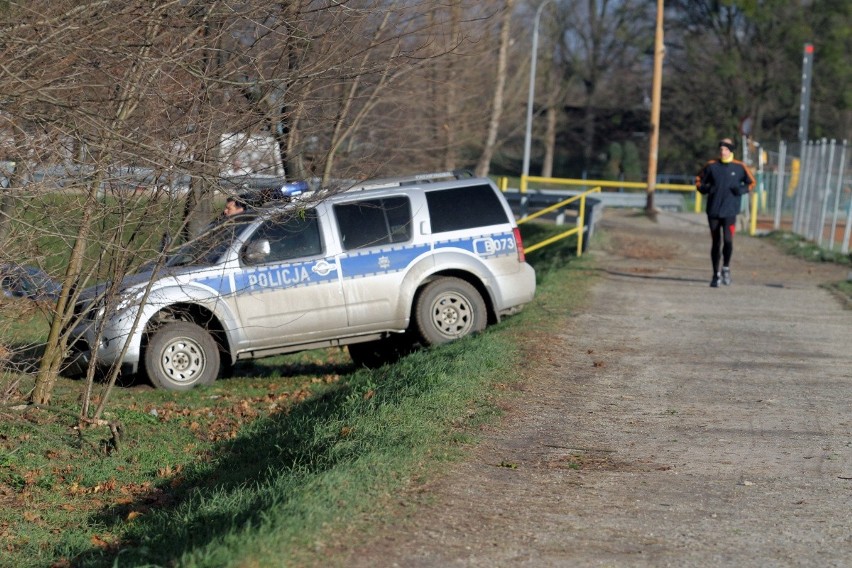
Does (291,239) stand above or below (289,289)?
above

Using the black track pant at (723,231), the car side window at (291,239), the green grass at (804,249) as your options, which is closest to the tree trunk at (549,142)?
the green grass at (804,249)

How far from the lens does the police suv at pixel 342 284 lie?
1068 centimetres

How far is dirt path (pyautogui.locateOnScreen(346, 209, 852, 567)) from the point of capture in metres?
5.12

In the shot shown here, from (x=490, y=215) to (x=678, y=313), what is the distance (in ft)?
9.31

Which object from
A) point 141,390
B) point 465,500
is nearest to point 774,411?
point 465,500

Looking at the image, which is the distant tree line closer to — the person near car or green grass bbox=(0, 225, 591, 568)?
green grass bbox=(0, 225, 591, 568)

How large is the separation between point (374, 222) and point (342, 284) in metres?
0.73

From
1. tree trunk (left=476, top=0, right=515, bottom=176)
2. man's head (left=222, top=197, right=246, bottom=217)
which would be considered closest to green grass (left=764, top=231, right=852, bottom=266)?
tree trunk (left=476, top=0, right=515, bottom=176)

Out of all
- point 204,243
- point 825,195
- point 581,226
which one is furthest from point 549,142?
point 204,243

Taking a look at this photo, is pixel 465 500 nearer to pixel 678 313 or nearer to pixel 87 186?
pixel 87 186

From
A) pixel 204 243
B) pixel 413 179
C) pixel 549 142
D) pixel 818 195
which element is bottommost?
pixel 549 142

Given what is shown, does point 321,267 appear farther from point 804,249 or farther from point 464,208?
point 804,249

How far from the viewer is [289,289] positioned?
434 inches

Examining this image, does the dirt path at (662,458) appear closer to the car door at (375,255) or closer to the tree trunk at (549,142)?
the car door at (375,255)
